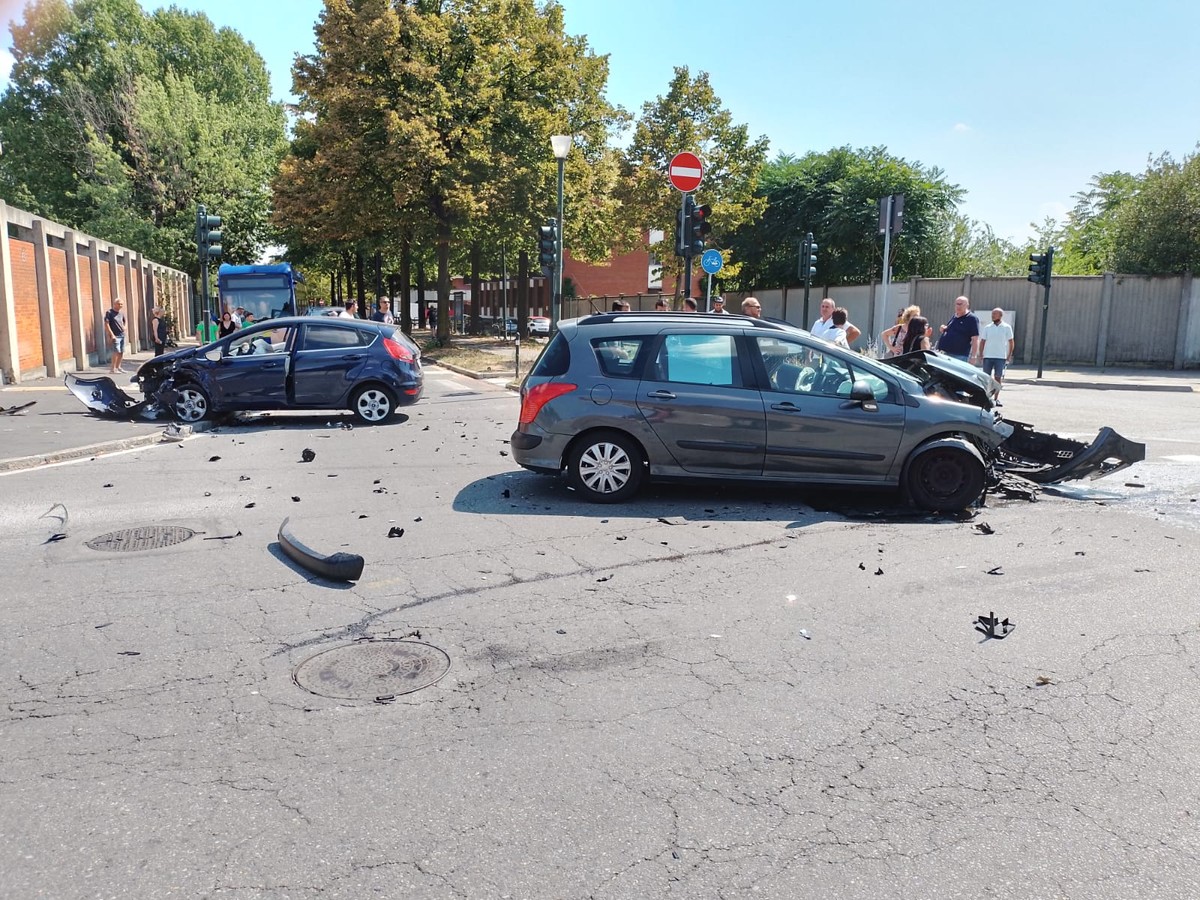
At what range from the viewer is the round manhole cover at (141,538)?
6555 mm

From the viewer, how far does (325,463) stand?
10.3 m

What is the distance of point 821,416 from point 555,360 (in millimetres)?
2427

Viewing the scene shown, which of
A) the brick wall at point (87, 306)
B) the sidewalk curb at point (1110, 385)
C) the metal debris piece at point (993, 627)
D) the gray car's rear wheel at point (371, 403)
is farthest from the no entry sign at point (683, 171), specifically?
the brick wall at point (87, 306)

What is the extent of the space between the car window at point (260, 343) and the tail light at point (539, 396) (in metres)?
7.06

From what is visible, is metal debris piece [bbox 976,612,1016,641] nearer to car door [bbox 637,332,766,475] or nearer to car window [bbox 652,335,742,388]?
car door [bbox 637,332,766,475]

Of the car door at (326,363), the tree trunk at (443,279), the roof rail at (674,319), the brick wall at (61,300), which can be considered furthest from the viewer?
the tree trunk at (443,279)

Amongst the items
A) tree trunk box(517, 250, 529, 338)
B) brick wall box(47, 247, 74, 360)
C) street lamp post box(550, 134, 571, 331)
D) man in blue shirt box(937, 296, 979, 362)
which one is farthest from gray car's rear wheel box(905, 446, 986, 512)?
tree trunk box(517, 250, 529, 338)

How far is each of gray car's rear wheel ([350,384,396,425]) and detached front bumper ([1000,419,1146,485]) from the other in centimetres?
893

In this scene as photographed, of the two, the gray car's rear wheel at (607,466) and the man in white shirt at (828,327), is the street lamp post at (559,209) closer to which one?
the man in white shirt at (828,327)

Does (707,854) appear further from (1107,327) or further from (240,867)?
(1107,327)

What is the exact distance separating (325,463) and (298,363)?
12.9ft

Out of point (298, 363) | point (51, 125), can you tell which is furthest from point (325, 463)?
point (51, 125)

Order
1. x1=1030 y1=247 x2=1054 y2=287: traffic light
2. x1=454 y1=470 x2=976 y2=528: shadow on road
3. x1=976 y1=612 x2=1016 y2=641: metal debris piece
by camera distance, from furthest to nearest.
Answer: x1=1030 y1=247 x2=1054 y2=287: traffic light
x1=454 y1=470 x2=976 y2=528: shadow on road
x1=976 y1=612 x2=1016 y2=641: metal debris piece

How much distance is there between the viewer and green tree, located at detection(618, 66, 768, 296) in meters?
35.9
